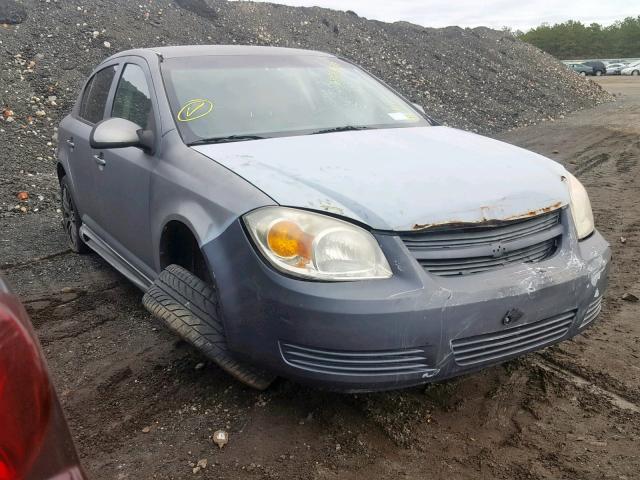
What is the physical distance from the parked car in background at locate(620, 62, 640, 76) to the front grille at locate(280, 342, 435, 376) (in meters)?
52.8

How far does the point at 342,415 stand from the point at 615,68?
5316cm

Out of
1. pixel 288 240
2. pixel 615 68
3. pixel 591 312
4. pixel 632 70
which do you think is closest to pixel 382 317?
pixel 288 240

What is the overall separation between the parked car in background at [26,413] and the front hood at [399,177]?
4.53 ft

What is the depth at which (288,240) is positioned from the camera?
92.8 inches

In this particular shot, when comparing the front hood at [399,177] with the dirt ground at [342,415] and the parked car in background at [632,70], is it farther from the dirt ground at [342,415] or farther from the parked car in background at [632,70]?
the parked car in background at [632,70]

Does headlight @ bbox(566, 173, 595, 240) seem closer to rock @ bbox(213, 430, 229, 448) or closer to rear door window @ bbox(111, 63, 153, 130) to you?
rock @ bbox(213, 430, 229, 448)

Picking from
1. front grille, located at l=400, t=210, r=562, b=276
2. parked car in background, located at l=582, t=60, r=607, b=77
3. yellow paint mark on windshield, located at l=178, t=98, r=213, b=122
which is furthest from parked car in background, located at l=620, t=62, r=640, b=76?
front grille, located at l=400, t=210, r=562, b=276

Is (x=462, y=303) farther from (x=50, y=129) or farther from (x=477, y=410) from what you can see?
(x=50, y=129)

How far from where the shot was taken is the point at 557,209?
8.98 ft

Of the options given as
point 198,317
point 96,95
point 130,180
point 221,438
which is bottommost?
point 221,438

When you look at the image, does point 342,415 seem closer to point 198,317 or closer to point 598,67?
point 198,317

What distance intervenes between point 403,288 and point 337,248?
29 centimetres

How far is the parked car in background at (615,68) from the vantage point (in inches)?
1908

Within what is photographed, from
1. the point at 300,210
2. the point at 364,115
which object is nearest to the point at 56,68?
the point at 364,115
